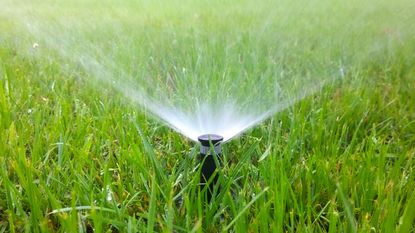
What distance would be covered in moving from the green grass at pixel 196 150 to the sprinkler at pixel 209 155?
0.03m

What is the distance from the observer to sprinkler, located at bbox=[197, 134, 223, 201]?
41.3 inches

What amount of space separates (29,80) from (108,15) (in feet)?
8.75

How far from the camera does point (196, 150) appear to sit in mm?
1309

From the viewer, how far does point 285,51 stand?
308 centimetres

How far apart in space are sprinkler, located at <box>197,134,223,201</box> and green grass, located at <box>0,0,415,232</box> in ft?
0.11

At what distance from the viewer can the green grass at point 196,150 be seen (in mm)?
1031

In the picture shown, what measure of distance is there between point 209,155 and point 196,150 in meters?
0.23

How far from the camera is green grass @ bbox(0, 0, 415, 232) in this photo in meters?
1.03

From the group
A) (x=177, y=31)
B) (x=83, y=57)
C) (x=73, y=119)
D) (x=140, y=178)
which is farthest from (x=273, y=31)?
(x=140, y=178)

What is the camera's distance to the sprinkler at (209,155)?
1.05m

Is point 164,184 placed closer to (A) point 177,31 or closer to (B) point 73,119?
(B) point 73,119

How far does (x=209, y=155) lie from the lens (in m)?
1.08

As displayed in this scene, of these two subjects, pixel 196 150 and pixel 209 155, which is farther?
pixel 196 150

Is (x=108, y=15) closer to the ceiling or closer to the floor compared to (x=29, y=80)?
closer to the ceiling
